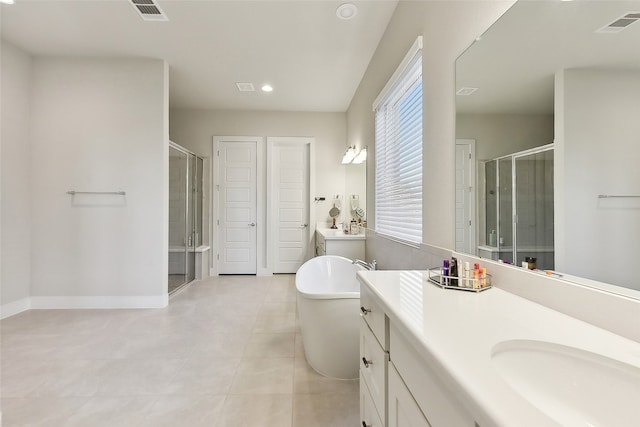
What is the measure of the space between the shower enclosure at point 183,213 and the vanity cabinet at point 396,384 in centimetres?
313

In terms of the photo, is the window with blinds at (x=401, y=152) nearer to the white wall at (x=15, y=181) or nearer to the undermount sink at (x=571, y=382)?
the undermount sink at (x=571, y=382)

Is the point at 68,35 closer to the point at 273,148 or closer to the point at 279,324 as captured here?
the point at 273,148

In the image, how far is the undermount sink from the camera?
511mm

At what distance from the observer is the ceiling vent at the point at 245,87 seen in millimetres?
3764

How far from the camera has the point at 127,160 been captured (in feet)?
10.5

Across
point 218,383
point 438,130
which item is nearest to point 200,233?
point 218,383

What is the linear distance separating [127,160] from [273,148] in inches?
85.2

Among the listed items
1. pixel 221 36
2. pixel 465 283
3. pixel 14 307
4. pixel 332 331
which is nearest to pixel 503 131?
pixel 465 283

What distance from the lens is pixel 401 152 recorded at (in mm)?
2328

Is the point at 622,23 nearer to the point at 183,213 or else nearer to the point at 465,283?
the point at 465,283

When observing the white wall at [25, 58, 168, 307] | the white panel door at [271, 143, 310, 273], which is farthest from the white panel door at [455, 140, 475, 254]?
the white panel door at [271, 143, 310, 273]

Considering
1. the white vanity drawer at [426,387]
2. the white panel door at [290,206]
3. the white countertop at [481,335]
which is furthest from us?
the white panel door at [290,206]

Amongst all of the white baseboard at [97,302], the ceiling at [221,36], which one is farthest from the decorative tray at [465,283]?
the white baseboard at [97,302]

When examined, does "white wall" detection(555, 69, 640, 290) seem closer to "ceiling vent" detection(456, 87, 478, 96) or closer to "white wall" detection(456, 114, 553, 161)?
"white wall" detection(456, 114, 553, 161)
